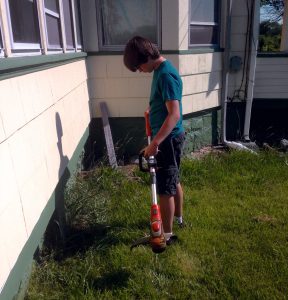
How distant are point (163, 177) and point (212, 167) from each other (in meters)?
2.18

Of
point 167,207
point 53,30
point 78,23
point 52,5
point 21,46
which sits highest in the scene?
point 52,5

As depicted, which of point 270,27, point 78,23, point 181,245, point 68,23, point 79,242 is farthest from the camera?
point 270,27

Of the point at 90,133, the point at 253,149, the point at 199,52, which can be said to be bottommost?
the point at 253,149

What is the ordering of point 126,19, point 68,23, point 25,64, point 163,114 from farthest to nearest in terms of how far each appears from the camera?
point 126,19 → point 68,23 → point 163,114 → point 25,64

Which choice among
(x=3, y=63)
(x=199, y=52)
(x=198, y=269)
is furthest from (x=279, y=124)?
(x=3, y=63)

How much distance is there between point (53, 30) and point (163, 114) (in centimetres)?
158

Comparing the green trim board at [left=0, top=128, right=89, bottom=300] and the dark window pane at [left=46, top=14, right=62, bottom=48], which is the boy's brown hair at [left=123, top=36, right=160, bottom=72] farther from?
the green trim board at [left=0, top=128, right=89, bottom=300]

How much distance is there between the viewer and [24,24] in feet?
8.46

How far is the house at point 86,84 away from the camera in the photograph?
2.09m

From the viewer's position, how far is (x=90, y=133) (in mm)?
5492

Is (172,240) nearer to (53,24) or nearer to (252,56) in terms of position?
(53,24)

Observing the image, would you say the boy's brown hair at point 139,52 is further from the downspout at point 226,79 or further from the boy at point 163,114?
the downspout at point 226,79

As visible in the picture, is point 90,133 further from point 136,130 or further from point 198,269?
point 198,269

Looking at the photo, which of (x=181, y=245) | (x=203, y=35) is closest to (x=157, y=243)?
(x=181, y=245)
